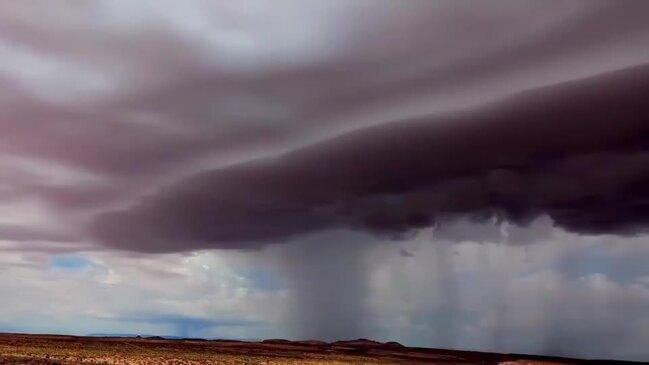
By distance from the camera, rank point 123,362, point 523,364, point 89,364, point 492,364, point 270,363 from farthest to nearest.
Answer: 1. point 492,364
2. point 523,364
3. point 270,363
4. point 123,362
5. point 89,364

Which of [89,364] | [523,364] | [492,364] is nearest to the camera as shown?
[89,364]

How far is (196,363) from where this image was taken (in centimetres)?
10706

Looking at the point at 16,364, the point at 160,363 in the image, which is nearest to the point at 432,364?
the point at 160,363

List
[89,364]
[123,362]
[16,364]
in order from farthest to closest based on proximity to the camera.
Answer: [123,362], [89,364], [16,364]

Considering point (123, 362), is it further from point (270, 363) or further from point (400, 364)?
point (400, 364)

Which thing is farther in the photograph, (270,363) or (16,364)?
(270,363)

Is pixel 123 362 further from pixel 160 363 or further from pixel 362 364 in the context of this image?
pixel 362 364

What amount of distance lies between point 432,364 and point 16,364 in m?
112

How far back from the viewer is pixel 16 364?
8188 cm

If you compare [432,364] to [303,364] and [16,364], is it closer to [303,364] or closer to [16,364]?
[303,364]

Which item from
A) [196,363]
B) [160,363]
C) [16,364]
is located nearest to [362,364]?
[196,363]

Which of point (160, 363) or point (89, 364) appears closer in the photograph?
point (89, 364)

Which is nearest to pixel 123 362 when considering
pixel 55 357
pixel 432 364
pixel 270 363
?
pixel 55 357

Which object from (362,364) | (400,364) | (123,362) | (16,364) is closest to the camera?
(16,364)
